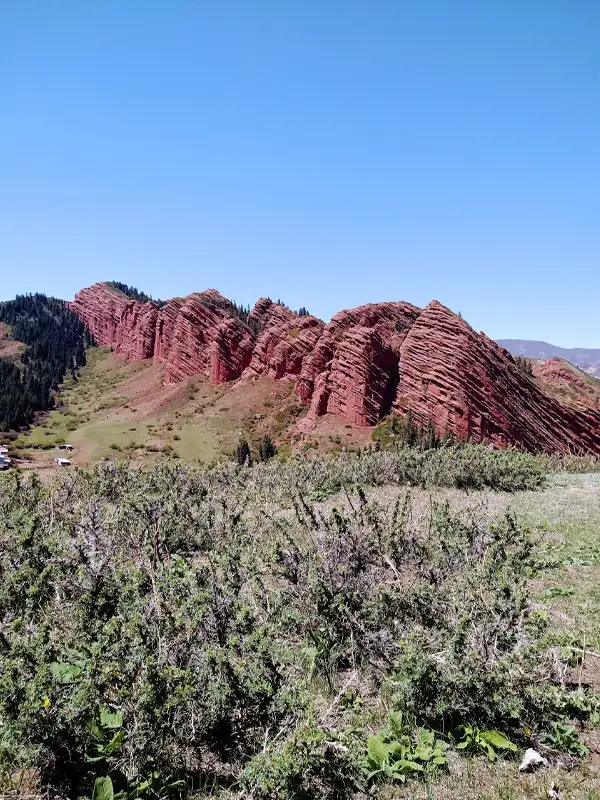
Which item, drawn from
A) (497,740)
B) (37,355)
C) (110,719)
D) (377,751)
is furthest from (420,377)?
(37,355)

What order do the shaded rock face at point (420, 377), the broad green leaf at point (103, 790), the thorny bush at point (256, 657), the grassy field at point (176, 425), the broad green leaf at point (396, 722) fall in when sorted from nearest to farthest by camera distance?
the broad green leaf at point (103, 790) < the thorny bush at point (256, 657) < the broad green leaf at point (396, 722) < the shaded rock face at point (420, 377) < the grassy field at point (176, 425)

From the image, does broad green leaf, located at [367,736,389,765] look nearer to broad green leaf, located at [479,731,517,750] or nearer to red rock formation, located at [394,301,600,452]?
broad green leaf, located at [479,731,517,750]

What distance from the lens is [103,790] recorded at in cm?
329

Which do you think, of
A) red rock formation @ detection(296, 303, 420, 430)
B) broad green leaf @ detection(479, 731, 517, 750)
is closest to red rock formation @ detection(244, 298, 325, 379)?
red rock formation @ detection(296, 303, 420, 430)

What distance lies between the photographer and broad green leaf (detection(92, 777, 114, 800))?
327cm

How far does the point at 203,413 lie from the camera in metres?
75.4

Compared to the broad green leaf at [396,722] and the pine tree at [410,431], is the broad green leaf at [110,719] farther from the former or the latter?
the pine tree at [410,431]

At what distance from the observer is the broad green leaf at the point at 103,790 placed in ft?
10.7

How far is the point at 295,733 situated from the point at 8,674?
91.3 inches

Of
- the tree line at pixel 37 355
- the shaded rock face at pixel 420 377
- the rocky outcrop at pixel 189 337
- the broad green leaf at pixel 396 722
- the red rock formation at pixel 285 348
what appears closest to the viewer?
the broad green leaf at pixel 396 722

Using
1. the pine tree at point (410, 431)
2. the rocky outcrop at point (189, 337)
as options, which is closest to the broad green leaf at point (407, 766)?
the pine tree at point (410, 431)

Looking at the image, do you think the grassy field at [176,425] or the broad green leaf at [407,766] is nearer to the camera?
the broad green leaf at [407,766]

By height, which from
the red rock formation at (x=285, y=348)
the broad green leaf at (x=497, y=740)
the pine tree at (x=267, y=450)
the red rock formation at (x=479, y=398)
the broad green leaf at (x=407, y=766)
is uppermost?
the red rock formation at (x=285, y=348)

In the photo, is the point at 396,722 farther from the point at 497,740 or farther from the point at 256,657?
the point at 256,657
